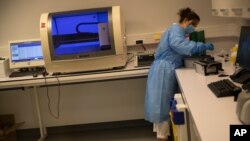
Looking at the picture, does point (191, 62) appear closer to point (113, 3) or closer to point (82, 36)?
point (82, 36)

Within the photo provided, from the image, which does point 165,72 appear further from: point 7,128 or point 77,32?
point 7,128

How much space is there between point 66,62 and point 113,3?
1.02 meters

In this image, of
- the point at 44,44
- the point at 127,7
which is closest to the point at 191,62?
the point at 127,7

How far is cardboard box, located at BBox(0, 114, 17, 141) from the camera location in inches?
132

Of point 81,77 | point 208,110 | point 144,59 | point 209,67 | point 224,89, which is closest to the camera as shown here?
point 208,110

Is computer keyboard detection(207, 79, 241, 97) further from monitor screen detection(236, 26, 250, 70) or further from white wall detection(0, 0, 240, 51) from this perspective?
white wall detection(0, 0, 240, 51)

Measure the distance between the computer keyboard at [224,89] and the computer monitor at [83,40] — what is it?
1.26m

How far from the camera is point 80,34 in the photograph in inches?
120

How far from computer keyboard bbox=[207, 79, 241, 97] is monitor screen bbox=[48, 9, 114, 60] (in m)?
1.31

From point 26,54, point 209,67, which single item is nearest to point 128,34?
point 26,54

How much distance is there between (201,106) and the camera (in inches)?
63.9

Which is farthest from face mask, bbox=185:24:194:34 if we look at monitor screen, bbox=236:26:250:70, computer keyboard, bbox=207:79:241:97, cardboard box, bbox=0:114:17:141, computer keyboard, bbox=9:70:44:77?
cardboard box, bbox=0:114:17:141

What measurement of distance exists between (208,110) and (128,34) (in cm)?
217

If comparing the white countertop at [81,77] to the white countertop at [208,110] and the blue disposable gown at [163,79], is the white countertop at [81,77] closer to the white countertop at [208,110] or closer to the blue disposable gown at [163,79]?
the blue disposable gown at [163,79]
